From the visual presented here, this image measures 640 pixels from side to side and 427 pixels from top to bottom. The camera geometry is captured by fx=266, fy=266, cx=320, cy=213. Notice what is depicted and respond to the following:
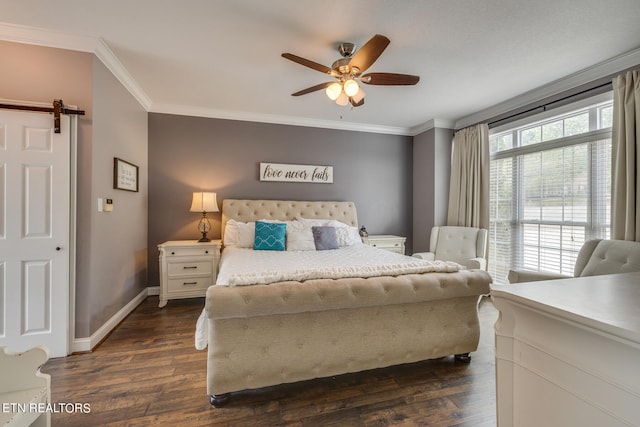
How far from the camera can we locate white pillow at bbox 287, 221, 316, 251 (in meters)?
3.34

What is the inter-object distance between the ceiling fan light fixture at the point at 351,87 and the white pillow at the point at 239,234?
2.16 meters

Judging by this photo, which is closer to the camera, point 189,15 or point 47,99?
point 189,15

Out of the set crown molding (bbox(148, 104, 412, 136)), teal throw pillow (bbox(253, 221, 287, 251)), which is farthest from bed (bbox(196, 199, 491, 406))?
crown molding (bbox(148, 104, 412, 136))

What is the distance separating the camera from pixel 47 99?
86.0 inches

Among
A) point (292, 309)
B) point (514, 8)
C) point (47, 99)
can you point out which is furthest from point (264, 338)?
point (514, 8)

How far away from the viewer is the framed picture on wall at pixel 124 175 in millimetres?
2680

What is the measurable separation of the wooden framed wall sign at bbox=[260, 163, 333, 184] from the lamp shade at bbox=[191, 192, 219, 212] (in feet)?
2.78

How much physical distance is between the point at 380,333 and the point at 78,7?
312 centimetres

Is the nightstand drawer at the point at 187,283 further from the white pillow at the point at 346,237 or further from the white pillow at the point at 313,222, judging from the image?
the white pillow at the point at 346,237

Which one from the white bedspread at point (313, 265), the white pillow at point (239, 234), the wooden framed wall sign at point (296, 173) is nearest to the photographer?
the white bedspread at point (313, 265)

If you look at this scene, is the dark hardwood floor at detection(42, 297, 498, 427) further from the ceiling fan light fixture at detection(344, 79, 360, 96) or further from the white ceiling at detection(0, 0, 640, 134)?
the white ceiling at detection(0, 0, 640, 134)

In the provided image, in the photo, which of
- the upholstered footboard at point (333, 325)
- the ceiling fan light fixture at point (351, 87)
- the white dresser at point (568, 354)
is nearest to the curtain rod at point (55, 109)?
the upholstered footboard at point (333, 325)

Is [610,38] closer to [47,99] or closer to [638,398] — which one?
[638,398]

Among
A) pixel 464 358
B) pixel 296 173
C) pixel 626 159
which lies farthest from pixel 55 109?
pixel 626 159
